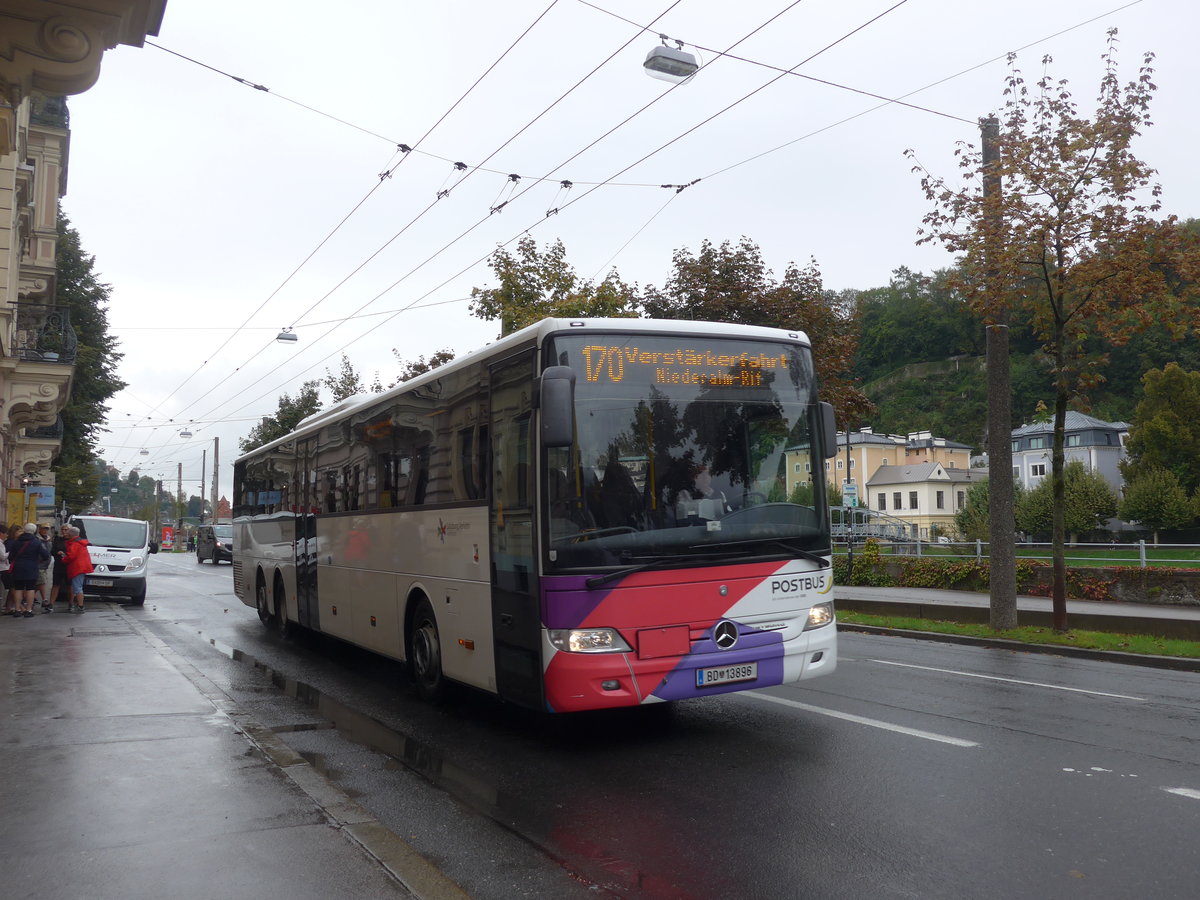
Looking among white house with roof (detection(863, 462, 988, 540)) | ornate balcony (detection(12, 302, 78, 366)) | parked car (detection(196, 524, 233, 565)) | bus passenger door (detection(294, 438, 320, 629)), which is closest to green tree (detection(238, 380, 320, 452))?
parked car (detection(196, 524, 233, 565))

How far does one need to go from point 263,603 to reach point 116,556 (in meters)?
8.37

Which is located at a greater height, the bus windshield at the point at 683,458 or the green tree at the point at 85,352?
the green tree at the point at 85,352

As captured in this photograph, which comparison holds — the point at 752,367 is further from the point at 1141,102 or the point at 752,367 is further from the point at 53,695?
the point at 1141,102

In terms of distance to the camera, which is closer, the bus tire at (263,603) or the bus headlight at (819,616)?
the bus headlight at (819,616)

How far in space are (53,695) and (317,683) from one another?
2.46 metres

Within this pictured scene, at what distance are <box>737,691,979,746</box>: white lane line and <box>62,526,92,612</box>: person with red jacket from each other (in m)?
15.6

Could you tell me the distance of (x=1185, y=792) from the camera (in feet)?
19.7

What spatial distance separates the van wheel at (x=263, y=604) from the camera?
16.7 m

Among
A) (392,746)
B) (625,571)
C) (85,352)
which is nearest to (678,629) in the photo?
(625,571)

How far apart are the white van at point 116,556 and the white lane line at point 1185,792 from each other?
69.5 feet

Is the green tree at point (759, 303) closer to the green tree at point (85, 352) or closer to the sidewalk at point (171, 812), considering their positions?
the sidewalk at point (171, 812)

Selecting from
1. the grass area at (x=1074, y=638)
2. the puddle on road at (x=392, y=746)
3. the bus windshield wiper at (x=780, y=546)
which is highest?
the bus windshield wiper at (x=780, y=546)

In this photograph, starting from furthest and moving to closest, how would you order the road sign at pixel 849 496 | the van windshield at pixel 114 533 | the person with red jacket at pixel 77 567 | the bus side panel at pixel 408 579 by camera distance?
the road sign at pixel 849 496
the van windshield at pixel 114 533
the person with red jacket at pixel 77 567
the bus side panel at pixel 408 579

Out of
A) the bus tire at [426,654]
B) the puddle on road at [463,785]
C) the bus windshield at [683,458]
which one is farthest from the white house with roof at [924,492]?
the bus windshield at [683,458]
